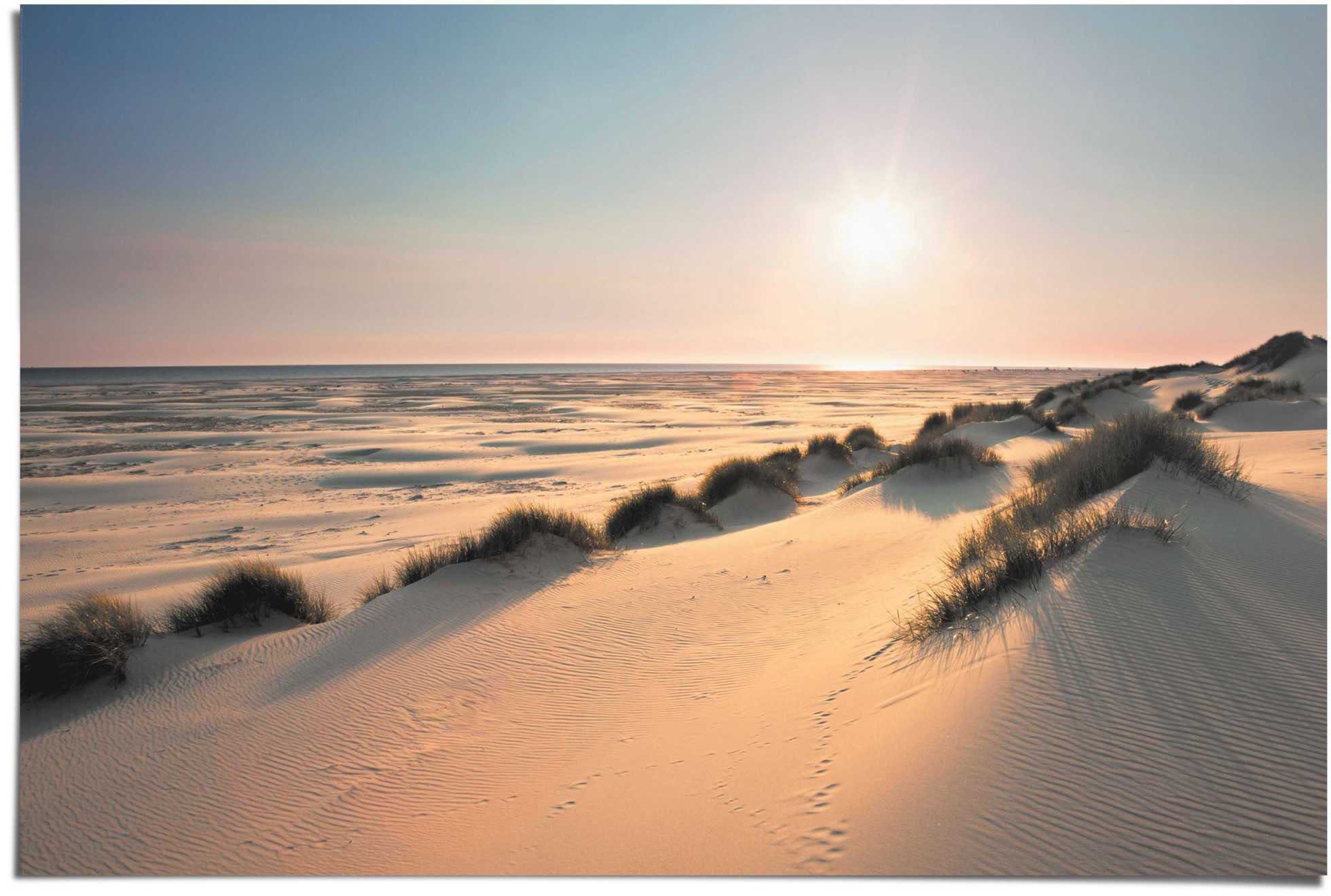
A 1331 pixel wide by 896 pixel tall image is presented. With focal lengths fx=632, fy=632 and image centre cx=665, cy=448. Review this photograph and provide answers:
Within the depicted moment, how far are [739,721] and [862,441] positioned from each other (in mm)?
14676

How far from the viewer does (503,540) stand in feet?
25.0

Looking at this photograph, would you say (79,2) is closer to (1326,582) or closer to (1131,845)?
(1131,845)

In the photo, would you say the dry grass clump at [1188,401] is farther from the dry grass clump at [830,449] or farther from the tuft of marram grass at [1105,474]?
the tuft of marram grass at [1105,474]

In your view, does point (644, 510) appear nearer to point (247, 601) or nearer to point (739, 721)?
point (247, 601)

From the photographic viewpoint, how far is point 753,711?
379cm

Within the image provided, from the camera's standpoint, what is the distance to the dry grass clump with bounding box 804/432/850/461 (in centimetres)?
1578

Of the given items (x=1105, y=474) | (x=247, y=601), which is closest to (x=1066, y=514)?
(x=1105, y=474)

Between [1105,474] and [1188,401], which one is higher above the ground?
[1188,401]

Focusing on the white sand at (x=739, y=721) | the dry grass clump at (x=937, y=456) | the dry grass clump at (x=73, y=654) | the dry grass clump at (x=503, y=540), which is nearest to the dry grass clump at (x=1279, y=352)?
the dry grass clump at (x=937, y=456)

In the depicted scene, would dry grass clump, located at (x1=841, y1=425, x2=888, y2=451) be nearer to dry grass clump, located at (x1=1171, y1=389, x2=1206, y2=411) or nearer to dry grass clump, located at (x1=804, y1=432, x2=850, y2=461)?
dry grass clump, located at (x1=804, y1=432, x2=850, y2=461)

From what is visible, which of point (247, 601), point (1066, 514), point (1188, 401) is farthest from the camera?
point (1188, 401)

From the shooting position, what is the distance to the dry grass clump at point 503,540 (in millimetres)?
7281

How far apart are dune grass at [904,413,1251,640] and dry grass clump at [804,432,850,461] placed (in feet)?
20.9

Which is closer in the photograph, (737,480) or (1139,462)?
(1139,462)
